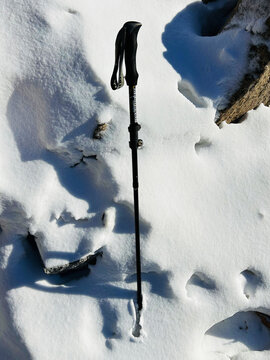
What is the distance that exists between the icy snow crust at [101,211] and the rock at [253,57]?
0.31 meters

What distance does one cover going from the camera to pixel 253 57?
3.21 metres

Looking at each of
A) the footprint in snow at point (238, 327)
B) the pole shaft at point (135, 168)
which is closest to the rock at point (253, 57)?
the pole shaft at point (135, 168)

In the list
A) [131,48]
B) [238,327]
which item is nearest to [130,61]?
[131,48]

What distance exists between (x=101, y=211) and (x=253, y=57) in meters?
1.78

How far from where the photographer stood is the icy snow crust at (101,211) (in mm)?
2910

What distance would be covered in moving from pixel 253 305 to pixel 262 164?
115 cm

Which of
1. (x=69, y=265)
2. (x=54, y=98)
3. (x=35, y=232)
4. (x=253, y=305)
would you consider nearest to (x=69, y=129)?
(x=54, y=98)

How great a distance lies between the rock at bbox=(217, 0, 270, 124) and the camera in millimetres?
3180

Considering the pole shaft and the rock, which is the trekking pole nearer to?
the pole shaft

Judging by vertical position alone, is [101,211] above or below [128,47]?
below

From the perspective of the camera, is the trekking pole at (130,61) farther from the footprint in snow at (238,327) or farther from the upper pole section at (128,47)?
the footprint in snow at (238,327)

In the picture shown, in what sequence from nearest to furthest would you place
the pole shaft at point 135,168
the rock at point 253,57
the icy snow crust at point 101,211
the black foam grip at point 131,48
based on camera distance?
the black foam grip at point 131,48, the pole shaft at point 135,168, the icy snow crust at point 101,211, the rock at point 253,57

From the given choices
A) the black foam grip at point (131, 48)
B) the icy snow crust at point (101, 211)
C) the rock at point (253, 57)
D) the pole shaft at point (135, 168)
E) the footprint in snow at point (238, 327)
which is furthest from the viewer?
the rock at point (253, 57)

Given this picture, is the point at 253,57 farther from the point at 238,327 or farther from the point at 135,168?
the point at 238,327
